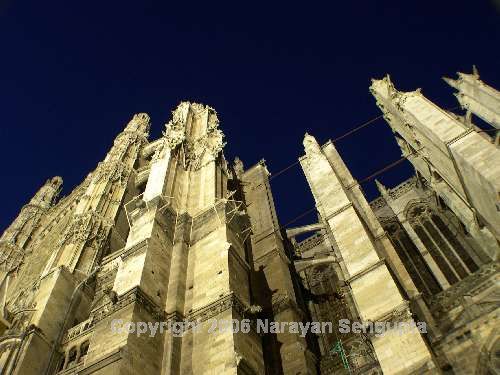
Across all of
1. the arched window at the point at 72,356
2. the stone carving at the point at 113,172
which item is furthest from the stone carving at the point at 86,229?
the arched window at the point at 72,356

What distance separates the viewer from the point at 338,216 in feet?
43.8

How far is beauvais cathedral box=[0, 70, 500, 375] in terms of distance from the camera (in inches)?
355

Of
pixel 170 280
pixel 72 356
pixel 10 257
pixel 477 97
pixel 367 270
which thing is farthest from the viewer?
pixel 10 257

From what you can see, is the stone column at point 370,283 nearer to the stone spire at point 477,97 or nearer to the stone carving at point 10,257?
the stone spire at point 477,97

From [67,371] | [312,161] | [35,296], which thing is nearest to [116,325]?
[67,371]

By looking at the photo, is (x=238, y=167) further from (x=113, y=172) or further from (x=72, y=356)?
(x=72, y=356)

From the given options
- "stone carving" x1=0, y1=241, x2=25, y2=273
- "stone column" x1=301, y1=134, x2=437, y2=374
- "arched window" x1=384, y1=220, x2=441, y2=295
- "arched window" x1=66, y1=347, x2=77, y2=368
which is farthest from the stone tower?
"arched window" x1=384, y1=220, x2=441, y2=295

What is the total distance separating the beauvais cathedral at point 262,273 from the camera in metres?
9.01

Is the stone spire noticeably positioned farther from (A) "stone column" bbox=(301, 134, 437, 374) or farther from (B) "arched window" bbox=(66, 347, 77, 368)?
(B) "arched window" bbox=(66, 347, 77, 368)

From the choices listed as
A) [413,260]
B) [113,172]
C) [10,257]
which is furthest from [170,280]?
[10,257]

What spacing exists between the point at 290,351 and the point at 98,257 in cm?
837

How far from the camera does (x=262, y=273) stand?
13.5 metres

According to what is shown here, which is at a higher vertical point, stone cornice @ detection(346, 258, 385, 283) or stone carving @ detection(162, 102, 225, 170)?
stone carving @ detection(162, 102, 225, 170)

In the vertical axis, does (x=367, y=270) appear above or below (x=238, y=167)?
below
